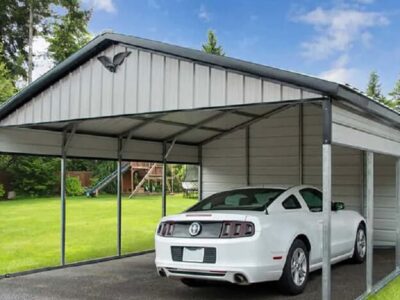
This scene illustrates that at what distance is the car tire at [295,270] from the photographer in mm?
6523

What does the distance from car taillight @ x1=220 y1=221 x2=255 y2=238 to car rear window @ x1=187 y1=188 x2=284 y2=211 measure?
2.21ft

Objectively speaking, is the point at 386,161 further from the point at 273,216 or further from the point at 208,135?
the point at 273,216

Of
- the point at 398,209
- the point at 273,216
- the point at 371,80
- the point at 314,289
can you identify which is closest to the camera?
the point at 273,216

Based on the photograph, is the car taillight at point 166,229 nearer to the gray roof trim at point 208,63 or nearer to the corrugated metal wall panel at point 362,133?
the gray roof trim at point 208,63

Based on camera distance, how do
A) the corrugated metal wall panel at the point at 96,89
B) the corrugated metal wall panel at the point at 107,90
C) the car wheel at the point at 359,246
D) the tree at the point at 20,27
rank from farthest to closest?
1. the tree at the point at 20,27
2. the car wheel at the point at 359,246
3. the corrugated metal wall panel at the point at 96,89
4. the corrugated metal wall panel at the point at 107,90

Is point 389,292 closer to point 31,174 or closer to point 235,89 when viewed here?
point 235,89

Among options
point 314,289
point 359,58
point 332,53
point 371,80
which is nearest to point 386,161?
point 314,289

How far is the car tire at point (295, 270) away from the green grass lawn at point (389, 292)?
878 millimetres

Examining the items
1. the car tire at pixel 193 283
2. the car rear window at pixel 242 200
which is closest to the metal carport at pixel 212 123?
the car rear window at pixel 242 200

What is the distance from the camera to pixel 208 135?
12.3 metres

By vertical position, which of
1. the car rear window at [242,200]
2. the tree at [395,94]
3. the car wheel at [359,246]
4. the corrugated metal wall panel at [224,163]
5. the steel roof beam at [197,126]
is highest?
the tree at [395,94]

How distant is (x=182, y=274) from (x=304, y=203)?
87.5 inches

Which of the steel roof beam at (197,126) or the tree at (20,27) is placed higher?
the tree at (20,27)

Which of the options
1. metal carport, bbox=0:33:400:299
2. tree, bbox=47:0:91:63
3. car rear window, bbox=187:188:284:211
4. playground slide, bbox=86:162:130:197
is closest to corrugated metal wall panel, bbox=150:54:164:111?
metal carport, bbox=0:33:400:299
